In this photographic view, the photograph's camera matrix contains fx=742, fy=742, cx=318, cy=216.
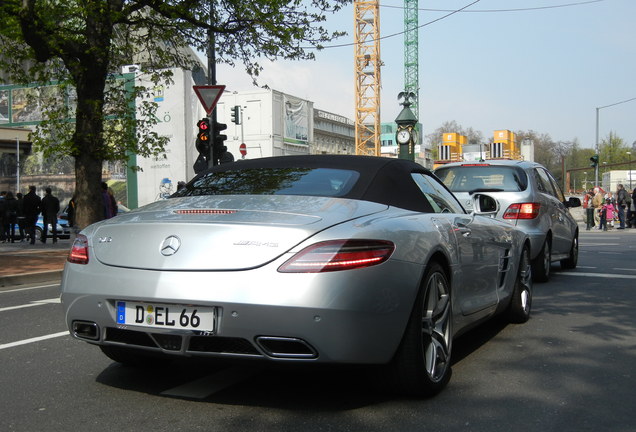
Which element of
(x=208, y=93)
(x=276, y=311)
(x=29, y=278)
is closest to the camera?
(x=276, y=311)

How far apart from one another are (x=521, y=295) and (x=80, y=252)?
3888 mm

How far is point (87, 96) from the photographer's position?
15305 millimetres

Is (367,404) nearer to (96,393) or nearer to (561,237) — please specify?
(96,393)

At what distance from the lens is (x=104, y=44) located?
1499cm

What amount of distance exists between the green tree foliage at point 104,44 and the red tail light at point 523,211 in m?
9.06

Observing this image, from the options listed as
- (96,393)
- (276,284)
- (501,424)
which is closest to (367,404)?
(501,424)

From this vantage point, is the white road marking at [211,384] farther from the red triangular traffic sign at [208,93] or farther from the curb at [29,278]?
the red triangular traffic sign at [208,93]

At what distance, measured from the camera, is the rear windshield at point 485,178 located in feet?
31.2

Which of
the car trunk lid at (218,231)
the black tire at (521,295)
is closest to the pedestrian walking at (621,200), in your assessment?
the black tire at (521,295)

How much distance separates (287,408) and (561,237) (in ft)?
25.0

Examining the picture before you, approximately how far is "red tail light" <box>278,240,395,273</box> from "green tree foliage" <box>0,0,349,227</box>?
446 inches

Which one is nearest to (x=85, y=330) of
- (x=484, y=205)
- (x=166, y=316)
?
(x=166, y=316)

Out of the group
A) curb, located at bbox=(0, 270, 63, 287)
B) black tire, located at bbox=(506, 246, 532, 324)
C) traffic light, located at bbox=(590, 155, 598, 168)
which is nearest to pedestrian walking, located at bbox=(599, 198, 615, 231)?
traffic light, located at bbox=(590, 155, 598, 168)

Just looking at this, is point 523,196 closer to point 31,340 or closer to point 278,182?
point 278,182
